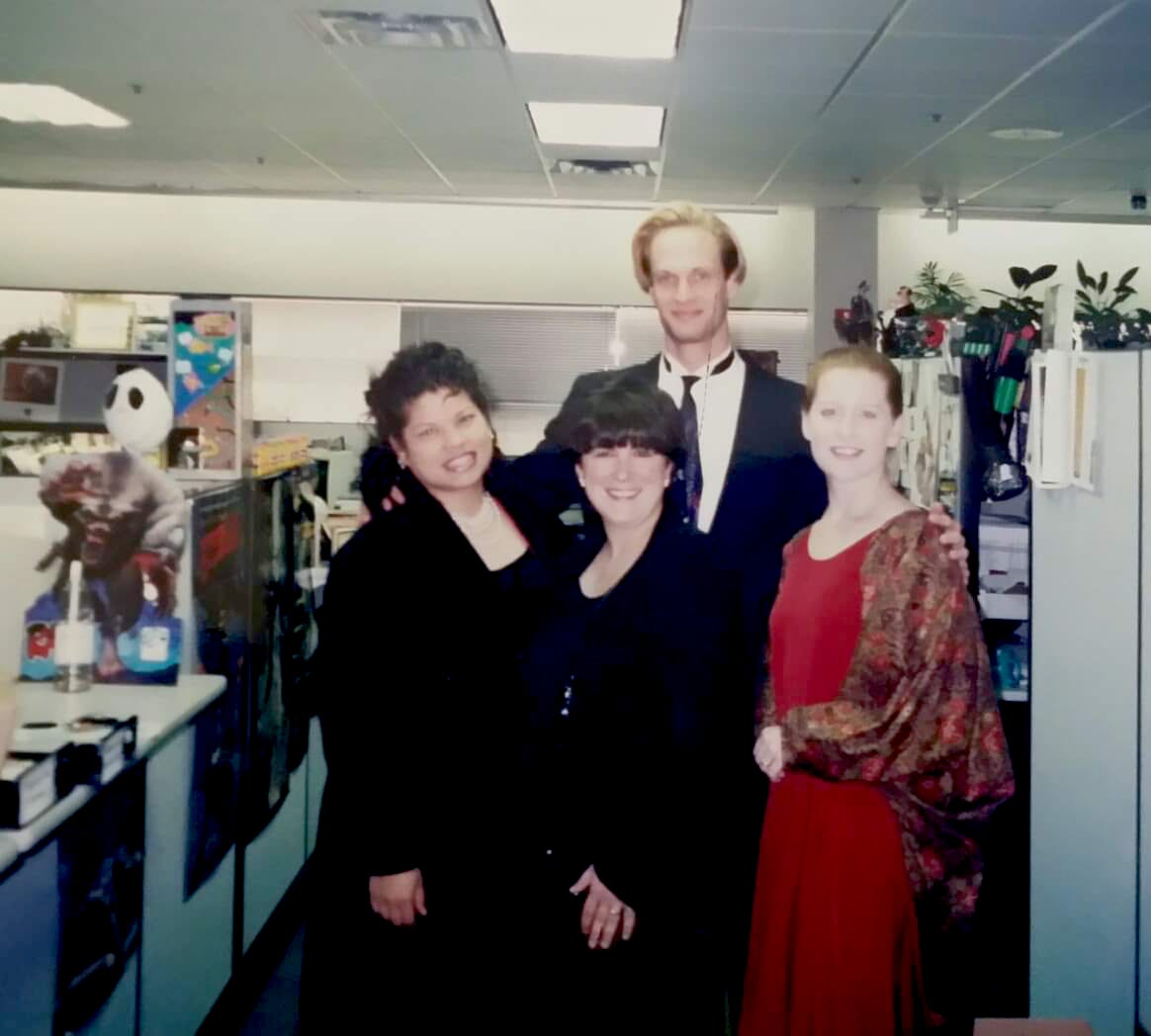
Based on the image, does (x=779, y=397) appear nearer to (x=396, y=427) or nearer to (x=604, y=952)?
(x=396, y=427)

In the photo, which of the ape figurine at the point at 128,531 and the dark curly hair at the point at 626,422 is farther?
the ape figurine at the point at 128,531

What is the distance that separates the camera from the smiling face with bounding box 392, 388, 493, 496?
1433 millimetres

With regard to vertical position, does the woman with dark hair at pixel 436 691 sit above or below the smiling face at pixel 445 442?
below

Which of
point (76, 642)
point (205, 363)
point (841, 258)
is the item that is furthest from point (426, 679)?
point (841, 258)

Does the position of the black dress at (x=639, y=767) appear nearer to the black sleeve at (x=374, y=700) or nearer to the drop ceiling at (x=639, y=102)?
the black sleeve at (x=374, y=700)

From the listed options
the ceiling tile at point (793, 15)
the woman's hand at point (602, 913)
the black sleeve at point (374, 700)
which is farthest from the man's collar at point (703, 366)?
the ceiling tile at point (793, 15)

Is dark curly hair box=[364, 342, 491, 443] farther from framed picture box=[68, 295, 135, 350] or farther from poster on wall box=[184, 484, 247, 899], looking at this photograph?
framed picture box=[68, 295, 135, 350]

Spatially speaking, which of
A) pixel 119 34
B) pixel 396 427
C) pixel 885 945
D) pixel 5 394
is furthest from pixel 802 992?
pixel 119 34

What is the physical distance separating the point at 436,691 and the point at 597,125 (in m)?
3.11

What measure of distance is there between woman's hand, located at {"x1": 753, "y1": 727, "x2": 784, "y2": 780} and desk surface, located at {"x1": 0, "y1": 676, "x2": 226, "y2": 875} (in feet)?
3.01

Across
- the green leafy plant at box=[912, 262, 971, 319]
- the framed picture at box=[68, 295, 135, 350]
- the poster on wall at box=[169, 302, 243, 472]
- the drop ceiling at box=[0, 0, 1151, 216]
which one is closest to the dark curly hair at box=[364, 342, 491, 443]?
the poster on wall at box=[169, 302, 243, 472]

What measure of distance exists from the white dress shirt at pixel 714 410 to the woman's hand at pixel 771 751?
33cm

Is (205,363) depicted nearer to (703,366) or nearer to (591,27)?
(703,366)

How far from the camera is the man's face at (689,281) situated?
1.47m
